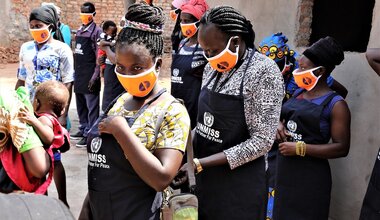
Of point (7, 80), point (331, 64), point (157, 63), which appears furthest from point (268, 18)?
point (7, 80)

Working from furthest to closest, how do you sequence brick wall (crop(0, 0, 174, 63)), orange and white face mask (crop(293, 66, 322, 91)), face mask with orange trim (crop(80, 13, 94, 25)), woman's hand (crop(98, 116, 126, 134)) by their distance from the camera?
brick wall (crop(0, 0, 174, 63)) → face mask with orange trim (crop(80, 13, 94, 25)) → orange and white face mask (crop(293, 66, 322, 91)) → woman's hand (crop(98, 116, 126, 134))

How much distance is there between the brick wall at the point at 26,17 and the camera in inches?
545

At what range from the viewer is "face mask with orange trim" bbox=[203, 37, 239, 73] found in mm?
2299

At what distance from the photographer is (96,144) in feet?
6.41

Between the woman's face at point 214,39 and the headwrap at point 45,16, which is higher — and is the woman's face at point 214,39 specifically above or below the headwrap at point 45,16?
above

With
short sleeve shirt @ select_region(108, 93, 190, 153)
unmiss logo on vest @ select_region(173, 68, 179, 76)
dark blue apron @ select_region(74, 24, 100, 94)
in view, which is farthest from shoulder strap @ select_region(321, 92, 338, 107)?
dark blue apron @ select_region(74, 24, 100, 94)

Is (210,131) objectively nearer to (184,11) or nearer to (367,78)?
(367,78)

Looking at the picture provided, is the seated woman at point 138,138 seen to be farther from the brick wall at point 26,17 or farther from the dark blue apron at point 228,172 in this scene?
the brick wall at point 26,17

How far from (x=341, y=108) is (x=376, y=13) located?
98cm

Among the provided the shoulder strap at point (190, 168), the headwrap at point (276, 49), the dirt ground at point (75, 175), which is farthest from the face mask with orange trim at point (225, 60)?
the dirt ground at point (75, 175)

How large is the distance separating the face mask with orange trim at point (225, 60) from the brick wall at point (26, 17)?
11776mm

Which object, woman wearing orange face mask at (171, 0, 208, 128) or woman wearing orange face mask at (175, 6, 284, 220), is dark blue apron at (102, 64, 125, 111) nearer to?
woman wearing orange face mask at (171, 0, 208, 128)

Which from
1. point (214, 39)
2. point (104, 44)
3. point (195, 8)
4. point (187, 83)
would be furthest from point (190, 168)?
point (104, 44)

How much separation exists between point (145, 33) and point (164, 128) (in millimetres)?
452
